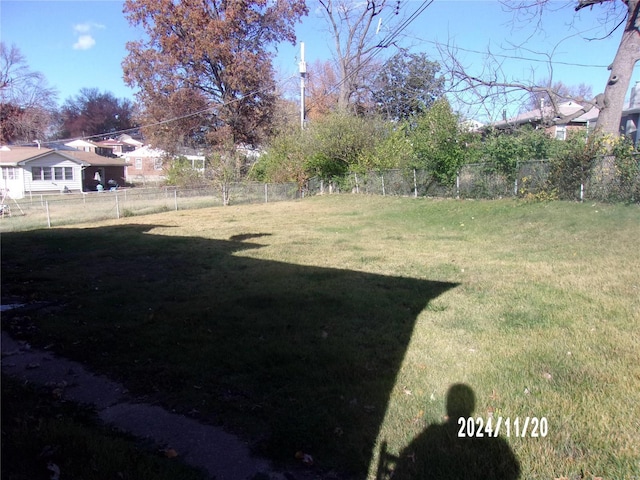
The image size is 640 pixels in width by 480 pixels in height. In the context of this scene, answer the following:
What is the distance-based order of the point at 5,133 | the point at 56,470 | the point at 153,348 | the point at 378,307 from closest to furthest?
the point at 56,470 → the point at 153,348 → the point at 378,307 → the point at 5,133

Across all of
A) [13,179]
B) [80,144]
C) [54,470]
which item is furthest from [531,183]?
[80,144]

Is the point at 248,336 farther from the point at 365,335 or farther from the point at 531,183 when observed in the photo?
the point at 531,183

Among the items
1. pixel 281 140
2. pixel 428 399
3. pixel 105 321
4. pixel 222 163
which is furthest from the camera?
pixel 281 140

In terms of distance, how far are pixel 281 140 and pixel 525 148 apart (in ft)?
56.1

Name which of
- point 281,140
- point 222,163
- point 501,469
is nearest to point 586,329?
point 501,469

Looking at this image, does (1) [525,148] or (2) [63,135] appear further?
(2) [63,135]

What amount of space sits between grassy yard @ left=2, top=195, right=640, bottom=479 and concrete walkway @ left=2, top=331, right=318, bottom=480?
0.13 metres

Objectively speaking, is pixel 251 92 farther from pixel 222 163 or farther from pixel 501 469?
pixel 501 469

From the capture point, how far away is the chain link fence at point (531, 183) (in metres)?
12.8

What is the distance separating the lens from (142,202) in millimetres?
26281

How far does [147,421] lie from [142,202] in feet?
81.2

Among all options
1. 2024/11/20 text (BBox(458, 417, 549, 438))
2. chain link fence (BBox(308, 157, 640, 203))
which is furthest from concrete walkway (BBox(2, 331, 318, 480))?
chain link fence (BBox(308, 157, 640, 203))

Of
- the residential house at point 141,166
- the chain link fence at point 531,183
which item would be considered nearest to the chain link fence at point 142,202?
the chain link fence at point 531,183

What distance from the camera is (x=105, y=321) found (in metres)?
5.52
